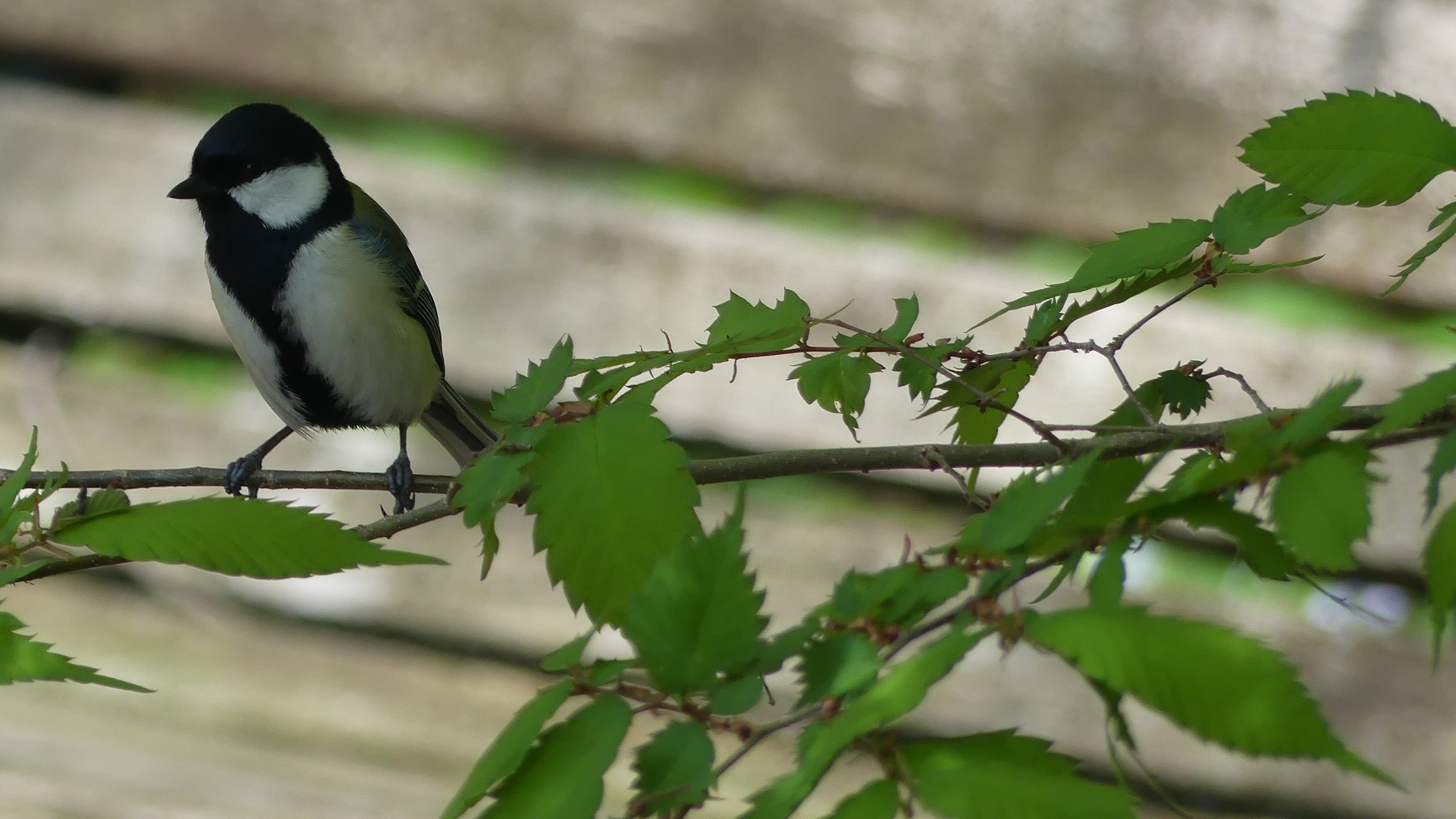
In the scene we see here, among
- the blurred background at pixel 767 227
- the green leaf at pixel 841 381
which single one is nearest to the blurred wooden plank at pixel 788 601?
the blurred background at pixel 767 227

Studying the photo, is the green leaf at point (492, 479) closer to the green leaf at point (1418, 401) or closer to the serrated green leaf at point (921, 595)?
the serrated green leaf at point (921, 595)

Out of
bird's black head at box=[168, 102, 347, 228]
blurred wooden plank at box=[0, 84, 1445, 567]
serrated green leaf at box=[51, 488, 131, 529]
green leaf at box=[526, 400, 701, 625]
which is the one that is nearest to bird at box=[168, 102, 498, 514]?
bird's black head at box=[168, 102, 347, 228]

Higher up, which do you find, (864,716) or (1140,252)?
(1140,252)

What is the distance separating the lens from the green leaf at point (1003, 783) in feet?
0.93

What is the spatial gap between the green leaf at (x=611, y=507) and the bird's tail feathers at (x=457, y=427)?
2.43 feet

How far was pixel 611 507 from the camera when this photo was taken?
0.42 metres

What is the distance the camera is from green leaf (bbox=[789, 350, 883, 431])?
553 millimetres

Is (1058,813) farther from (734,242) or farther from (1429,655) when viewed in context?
(1429,655)

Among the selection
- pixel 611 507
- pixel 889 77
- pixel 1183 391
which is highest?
pixel 889 77

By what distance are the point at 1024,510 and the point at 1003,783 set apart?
8 centimetres

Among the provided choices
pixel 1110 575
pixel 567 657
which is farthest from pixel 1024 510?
pixel 567 657

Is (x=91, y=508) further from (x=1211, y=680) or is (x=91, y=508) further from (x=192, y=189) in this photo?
(x=192, y=189)

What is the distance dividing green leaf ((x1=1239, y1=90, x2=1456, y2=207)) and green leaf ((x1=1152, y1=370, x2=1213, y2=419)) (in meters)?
0.11

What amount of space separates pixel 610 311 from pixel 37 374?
652mm
